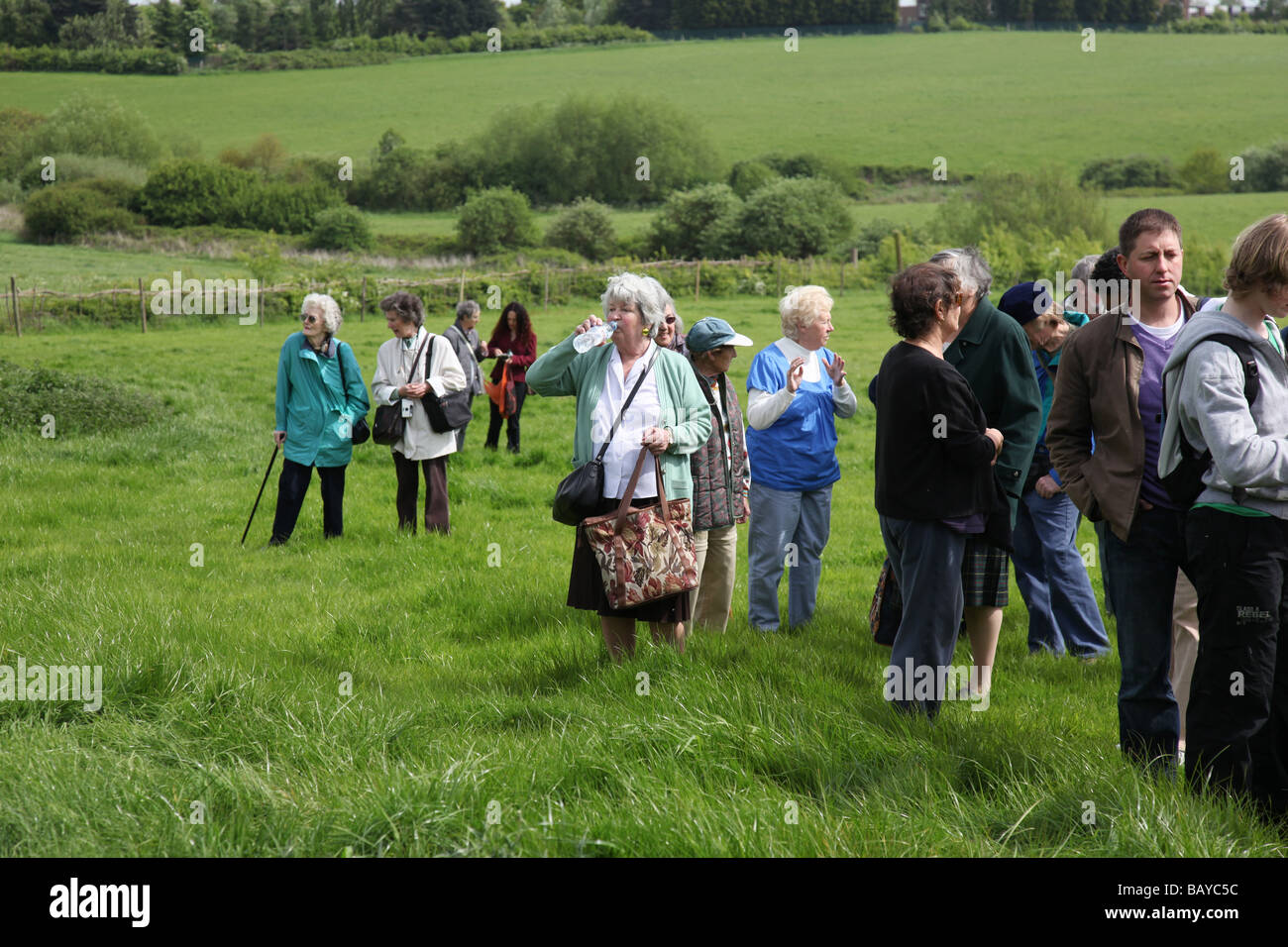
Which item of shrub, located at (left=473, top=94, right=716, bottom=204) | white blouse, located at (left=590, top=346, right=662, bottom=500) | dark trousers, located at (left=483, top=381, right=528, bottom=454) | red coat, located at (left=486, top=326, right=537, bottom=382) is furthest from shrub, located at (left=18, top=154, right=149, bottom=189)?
white blouse, located at (left=590, top=346, right=662, bottom=500)

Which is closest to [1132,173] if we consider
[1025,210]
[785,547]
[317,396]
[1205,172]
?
[1205,172]

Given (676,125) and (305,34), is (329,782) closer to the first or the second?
(676,125)

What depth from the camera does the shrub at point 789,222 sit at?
56.3 meters

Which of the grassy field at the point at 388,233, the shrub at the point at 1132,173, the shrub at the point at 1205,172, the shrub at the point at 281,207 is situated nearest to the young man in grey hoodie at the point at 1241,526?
the grassy field at the point at 388,233

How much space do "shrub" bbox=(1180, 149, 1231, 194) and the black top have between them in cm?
7169

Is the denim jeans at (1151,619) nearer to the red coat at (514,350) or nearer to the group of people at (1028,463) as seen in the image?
the group of people at (1028,463)

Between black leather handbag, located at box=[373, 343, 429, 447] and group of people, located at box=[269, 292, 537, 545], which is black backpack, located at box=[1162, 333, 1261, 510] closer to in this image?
group of people, located at box=[269, 292, 537, 545]

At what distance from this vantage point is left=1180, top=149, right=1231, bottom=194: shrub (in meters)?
65.7

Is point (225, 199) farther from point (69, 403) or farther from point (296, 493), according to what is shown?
point (296, 493)

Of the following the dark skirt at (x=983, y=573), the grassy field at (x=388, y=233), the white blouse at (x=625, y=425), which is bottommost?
the dark skirt at (x=983, y=573)

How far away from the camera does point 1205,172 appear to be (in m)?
66.2

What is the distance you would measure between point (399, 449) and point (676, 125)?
7568 centimetres

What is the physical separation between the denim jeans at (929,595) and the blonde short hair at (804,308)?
2.05m

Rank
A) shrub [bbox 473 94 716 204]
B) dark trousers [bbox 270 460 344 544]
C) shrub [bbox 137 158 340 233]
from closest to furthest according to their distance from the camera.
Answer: dark trousers [bbox 270 460 344 544] → shrub [bbox 137 158 340 233] → shrub [bbox 473 94 716 204]
